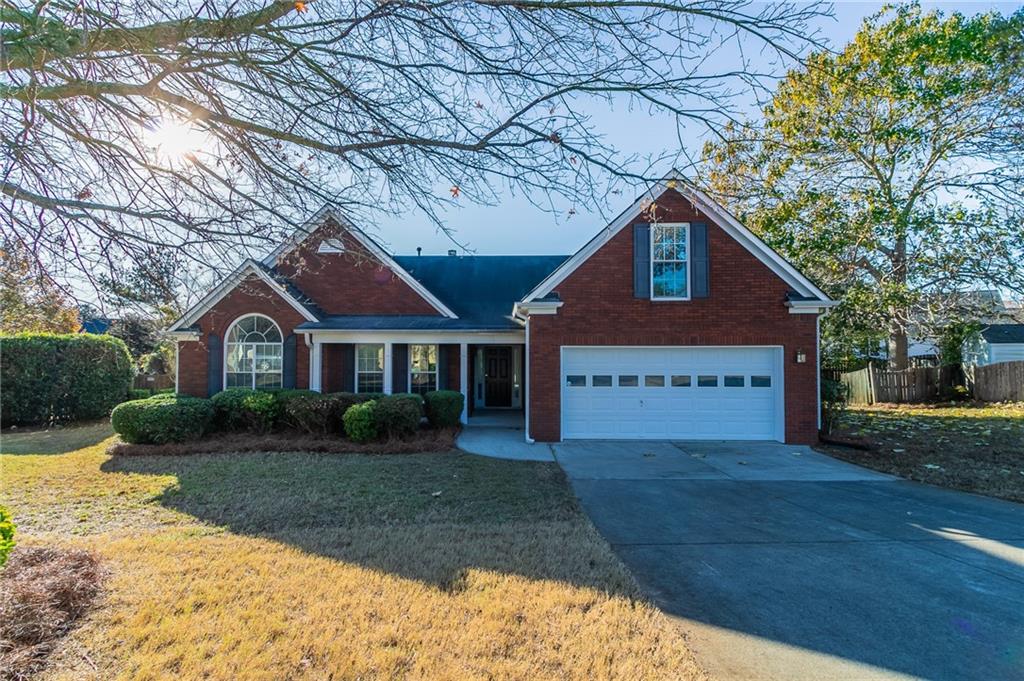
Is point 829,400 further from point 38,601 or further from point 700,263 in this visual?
point 38,601

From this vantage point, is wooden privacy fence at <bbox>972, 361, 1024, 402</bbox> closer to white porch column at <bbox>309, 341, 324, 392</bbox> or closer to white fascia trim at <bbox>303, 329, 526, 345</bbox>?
white fascia trim at <bbox>303, 329, 526, 345</bbox>

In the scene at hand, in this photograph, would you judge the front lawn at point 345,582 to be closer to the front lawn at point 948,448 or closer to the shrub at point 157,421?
the shrub at point 157,421

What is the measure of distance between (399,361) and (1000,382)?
2247 centimetres

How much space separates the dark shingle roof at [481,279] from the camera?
16.3 m

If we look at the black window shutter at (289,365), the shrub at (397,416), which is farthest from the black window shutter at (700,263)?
the black window shutter at (289,365)

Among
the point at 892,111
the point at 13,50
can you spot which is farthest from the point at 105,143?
the point at 892,111

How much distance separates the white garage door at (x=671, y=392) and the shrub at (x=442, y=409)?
9.37 feet

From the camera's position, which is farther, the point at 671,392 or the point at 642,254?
the point at 671,392

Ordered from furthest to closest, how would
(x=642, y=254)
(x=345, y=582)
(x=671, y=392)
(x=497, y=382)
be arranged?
(x=497, y=382) → (x=671, y=392) → (x=642, y=254) → (x=345, y=582)

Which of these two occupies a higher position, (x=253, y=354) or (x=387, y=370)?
(x=253, y=354)

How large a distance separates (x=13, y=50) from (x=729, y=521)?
7.88 m

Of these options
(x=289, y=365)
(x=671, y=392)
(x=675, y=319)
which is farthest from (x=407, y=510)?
(x=289, y=365)

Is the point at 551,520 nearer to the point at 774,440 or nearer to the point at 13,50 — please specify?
the point at 13,50

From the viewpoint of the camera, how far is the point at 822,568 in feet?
15.9
